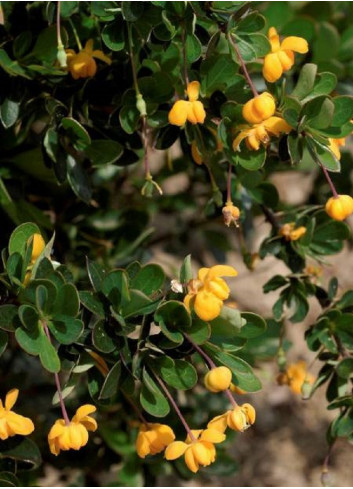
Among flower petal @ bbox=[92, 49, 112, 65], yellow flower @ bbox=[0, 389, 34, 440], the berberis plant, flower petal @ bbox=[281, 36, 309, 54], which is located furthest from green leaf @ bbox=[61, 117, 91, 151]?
yellow flower @ bbox=[0, 389, 34, 440]

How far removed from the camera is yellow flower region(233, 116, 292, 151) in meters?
1.24

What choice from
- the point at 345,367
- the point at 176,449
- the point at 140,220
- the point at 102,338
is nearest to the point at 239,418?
the point at 176,449

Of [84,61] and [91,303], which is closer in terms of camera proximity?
[91,303]

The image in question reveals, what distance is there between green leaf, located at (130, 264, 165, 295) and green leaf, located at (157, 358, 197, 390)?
0.34 ft

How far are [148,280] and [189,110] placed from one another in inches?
9.6

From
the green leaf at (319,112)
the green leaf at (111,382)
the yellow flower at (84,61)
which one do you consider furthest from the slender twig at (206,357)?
the yellow flower at (84,61)

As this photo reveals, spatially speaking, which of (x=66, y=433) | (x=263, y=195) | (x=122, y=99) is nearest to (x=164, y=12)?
(x=122, y=99)

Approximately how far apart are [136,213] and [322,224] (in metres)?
0.48

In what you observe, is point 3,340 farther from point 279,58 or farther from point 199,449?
point 279,58

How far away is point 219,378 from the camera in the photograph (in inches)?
45.4

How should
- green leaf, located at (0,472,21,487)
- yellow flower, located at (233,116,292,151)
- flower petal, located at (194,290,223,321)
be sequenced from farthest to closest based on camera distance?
green leaf, located at (0,472,21,487) < yellow flower, located at (233,116,292,151) < flower petal, located at (194,290,223,321)

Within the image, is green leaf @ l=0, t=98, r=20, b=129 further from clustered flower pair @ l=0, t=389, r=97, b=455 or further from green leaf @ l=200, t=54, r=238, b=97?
clustered flower pair @ l=0, t=389, r=97, b=455

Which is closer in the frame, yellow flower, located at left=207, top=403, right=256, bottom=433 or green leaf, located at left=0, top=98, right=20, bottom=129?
yellow flower, located at left=207, top=403, right=256, bottom=433

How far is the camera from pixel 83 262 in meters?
1.64
